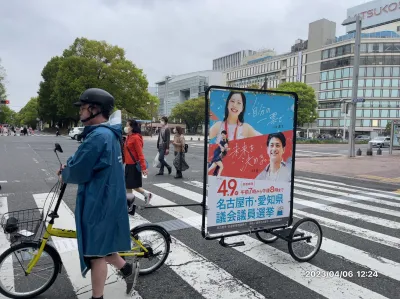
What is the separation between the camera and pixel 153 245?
12.3 ft

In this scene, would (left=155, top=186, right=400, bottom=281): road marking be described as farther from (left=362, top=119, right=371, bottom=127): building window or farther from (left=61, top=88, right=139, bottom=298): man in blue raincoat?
(left=362, top=119, right=371, bottom=127): building window

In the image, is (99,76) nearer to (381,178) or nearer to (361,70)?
(381,178)

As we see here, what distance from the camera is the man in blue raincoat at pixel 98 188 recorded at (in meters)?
2.50

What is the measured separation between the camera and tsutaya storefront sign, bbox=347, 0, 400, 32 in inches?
3073

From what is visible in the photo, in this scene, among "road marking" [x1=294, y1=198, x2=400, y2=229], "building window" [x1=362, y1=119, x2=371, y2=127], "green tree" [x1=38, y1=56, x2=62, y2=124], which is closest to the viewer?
"road marking" [x1=294, y1=198, x2=400, y2=229]

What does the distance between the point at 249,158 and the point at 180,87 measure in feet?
449

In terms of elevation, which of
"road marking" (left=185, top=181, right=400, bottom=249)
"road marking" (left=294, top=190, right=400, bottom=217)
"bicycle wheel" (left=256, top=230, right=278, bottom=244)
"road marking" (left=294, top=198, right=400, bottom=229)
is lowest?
"road marking" (left=294, top=190, right=400, bottom=217)

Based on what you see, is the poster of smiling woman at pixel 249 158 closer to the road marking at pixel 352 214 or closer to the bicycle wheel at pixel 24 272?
the bicycle wheel at pixel 24 272

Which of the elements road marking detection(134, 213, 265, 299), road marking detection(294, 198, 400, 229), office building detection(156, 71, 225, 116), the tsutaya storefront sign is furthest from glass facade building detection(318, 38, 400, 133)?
road marking detection(134, 213, 265, 299)

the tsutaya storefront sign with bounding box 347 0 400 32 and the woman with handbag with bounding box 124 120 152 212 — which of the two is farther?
the tsutaya storefront sign with bounding box 347 0 400 32

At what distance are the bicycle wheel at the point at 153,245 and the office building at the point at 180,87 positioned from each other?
121 metres

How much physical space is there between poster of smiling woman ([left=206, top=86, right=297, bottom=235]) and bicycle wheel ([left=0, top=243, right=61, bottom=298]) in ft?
5.54

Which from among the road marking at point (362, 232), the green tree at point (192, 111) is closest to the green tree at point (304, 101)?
the green tree at point (192, 111)

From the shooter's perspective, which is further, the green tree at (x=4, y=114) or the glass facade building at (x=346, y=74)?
the green tree at (x=4, y=114)
